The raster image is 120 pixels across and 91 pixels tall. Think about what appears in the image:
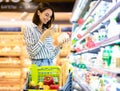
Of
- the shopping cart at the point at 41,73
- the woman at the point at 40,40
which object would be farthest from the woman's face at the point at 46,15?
the shopping cart at the point at 41,73

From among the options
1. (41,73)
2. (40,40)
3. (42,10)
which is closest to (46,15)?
(42,10)

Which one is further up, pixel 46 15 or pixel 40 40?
pixel 46 15

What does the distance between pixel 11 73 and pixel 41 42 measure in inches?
271

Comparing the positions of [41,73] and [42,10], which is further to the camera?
[42,10]

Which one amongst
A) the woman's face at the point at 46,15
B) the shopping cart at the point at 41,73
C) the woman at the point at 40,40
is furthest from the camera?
the woman's face at the point at 46,15

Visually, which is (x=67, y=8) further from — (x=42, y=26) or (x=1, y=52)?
(x=1, y=52)

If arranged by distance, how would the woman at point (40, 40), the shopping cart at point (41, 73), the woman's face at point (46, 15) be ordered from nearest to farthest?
the shopping cart at point (41, 73)
the woman at point (40, 40)
the woman's face at point (46, 15)

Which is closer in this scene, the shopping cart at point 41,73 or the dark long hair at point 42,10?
the shopping cart at point 41,73

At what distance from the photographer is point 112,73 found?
296 cm

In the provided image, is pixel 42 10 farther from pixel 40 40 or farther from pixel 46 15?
pixel 40 40

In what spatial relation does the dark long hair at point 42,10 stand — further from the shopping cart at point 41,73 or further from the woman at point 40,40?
the shopping cart at point 41,73

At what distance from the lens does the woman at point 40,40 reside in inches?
118

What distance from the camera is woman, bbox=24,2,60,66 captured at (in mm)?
2998

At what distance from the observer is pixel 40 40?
9.47ft
